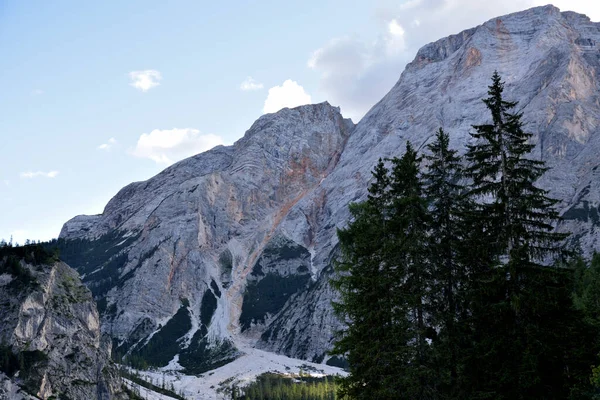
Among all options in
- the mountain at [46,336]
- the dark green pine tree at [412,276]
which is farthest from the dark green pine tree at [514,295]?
the mountain at [46,336]

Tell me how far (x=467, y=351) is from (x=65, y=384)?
147m

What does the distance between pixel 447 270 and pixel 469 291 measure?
2.23 m

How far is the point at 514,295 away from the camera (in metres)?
28.9

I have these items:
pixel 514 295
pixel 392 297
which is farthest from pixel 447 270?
pixel 514 295

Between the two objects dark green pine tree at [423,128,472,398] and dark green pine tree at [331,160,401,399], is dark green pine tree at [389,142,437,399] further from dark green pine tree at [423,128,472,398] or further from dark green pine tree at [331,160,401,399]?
dark green pine tree at [331,160,401,399]

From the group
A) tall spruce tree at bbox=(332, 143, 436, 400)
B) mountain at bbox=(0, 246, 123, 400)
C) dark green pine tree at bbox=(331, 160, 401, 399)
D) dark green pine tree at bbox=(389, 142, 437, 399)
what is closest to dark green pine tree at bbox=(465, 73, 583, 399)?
dark green pine tree at bbox=(389, 142, 437, 399)

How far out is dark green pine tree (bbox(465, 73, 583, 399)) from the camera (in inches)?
1133

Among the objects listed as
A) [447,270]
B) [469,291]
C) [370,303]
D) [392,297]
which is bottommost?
[370,303]

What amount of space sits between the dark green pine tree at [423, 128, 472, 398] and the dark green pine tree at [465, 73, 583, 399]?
1.09m

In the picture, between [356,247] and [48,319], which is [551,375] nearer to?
[356,247]

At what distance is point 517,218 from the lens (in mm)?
31078

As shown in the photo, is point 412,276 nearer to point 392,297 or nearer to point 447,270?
point 392,297

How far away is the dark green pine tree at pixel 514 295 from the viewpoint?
1133 inches

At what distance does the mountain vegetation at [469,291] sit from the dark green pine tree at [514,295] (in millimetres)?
57
